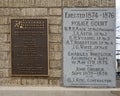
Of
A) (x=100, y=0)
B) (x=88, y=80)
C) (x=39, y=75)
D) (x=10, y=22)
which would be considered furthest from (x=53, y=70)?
(x=100, y=0)

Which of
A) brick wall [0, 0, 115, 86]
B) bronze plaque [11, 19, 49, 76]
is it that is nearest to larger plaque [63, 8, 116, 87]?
brick wall [0, 0, 115, 86]

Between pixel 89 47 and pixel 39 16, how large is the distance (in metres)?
1.52

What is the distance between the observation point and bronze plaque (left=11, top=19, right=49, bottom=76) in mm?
8492

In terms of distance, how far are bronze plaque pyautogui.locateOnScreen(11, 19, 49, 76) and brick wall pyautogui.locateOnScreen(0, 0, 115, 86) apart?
13cm

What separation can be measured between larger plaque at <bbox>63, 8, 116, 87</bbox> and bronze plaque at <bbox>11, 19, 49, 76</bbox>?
0.54m

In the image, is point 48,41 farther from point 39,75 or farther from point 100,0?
point 100,0

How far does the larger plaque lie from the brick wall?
0.16 m

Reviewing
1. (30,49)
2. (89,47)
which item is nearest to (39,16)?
(30,49)

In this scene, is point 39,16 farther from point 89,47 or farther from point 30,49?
point 89,47

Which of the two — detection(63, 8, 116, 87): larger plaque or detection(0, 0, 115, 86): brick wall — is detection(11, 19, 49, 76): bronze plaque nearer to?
detection(0, 0, 115, 86): brick wall

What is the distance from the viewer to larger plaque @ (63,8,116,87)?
8.47 metres

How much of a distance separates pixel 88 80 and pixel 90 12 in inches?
69.0

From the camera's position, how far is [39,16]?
858 cm

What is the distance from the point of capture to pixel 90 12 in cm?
859
